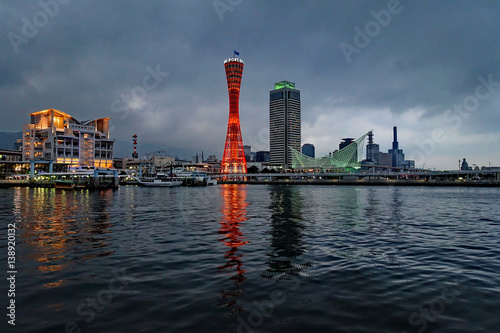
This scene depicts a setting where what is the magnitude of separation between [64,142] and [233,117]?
2258 inches

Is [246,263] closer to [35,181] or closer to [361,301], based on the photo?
[361,301]

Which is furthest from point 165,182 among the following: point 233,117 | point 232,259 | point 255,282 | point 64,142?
point 255,282

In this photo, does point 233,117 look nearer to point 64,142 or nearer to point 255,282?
point 64,142

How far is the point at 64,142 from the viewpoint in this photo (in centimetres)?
10556

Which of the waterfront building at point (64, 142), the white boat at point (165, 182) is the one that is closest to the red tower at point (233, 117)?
the white boat at point (165, 182)

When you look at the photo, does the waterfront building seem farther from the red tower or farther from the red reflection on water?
the red reflection on water

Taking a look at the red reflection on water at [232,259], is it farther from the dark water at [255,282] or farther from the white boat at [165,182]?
the white boat at [165,182]

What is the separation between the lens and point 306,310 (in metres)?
6.14

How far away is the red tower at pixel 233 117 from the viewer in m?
108

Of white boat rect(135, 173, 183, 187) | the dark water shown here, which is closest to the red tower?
white boat rect(135, 173, 183, 187)

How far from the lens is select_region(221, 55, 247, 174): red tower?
108000 millimetres

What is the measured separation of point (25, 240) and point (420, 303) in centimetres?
1442

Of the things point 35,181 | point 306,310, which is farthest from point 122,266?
point 35,181

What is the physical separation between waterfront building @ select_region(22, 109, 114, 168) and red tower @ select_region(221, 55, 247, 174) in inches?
1840
